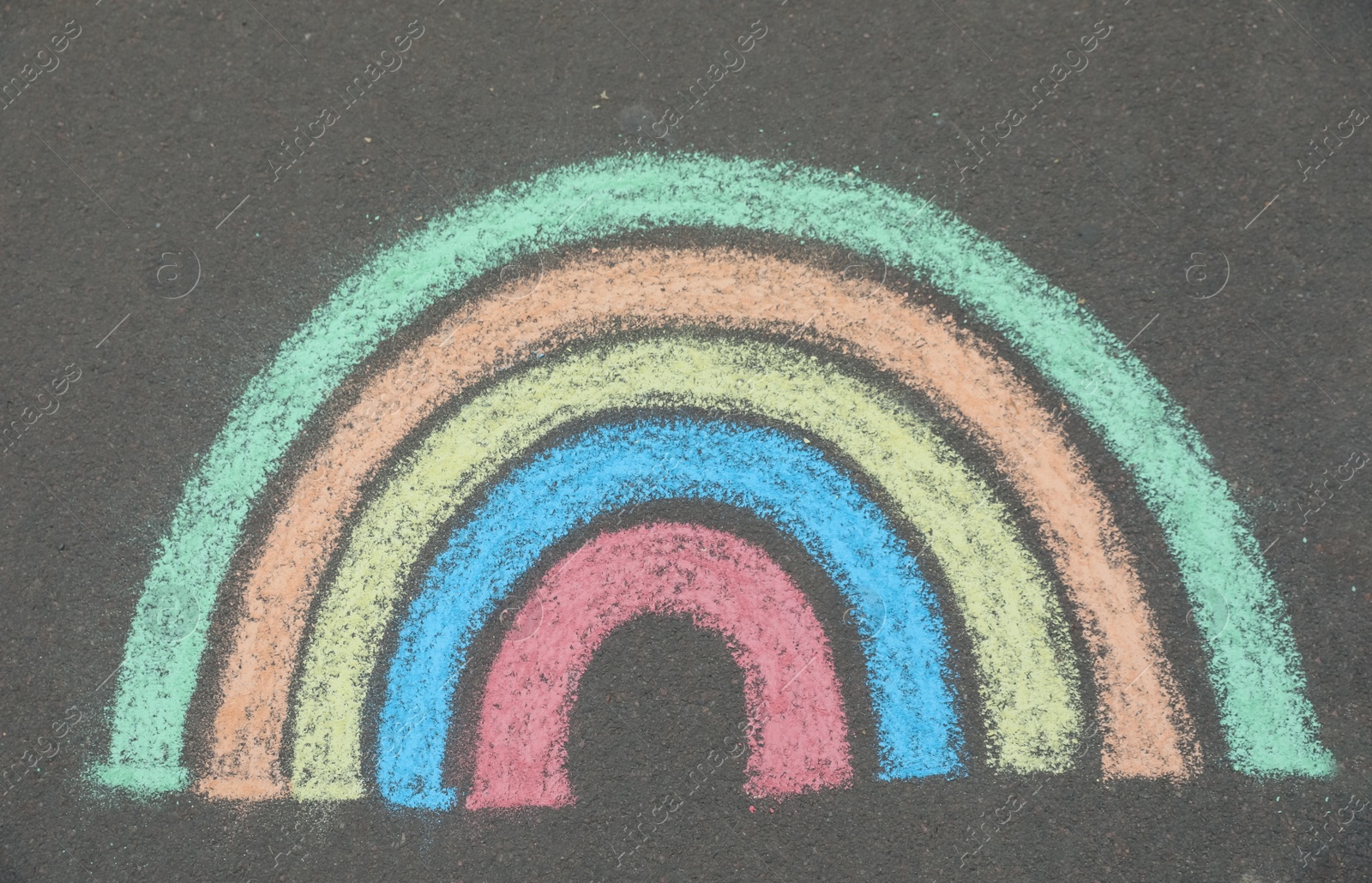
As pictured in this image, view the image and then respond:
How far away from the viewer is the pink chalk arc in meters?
2.62

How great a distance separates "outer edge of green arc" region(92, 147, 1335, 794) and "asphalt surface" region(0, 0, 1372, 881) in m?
0.07

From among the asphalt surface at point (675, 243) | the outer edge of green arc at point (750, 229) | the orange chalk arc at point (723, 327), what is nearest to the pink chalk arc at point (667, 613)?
the asphalt surface at point (675, 243)

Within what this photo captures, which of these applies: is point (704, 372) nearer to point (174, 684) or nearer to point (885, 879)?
point (885, 879)

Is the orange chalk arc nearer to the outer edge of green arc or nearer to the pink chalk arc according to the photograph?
the outer edge of green arc

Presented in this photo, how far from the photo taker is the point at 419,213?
2.64m

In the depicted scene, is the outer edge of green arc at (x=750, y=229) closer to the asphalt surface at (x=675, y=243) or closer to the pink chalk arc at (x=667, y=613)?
the asphalt surface at (x=675, y=243)

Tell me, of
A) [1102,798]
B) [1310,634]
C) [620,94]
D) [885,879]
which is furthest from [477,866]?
[1310,634]

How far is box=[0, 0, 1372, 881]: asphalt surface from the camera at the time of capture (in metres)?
2.54

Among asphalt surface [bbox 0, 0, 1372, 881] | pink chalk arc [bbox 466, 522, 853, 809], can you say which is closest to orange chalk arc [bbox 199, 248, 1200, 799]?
asphalt surface [bbox 0, 0, 1372, 881]

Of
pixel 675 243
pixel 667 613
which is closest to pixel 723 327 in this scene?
pixel 675 243

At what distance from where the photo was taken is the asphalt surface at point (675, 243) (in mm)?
2535

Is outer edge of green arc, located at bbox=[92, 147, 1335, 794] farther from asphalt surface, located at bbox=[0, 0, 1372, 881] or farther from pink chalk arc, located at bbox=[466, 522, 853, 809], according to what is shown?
pink chalk arc, located at bbox=[466, 522, 853, 809]

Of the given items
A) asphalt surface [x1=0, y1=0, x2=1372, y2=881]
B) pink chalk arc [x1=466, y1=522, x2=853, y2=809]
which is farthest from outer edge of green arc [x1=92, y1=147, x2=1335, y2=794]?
pink chalk arc [x1=466, y1=522, x2=853, y2=809]

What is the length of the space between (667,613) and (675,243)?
52.8 inches
